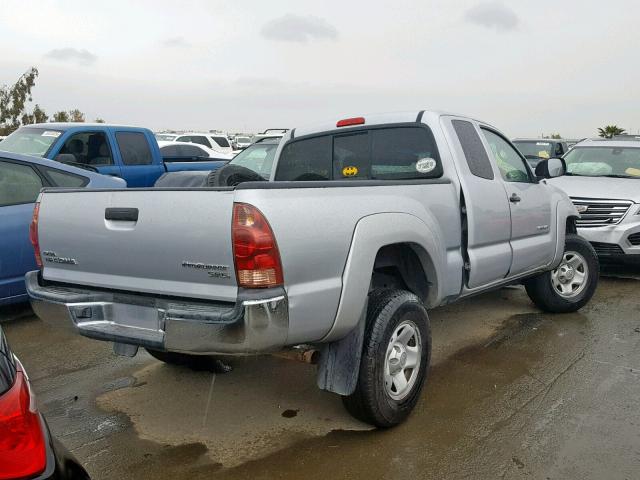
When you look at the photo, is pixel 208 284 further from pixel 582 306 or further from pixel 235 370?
pixel 582 306

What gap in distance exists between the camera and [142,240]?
120 inches

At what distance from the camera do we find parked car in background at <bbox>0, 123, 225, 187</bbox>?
8.54 metres

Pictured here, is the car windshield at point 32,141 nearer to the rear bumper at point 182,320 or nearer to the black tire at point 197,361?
the black tire at point 197,361

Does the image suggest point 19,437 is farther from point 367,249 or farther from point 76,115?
point 76,115

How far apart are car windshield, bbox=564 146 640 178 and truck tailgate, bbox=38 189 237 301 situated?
719 centimetres

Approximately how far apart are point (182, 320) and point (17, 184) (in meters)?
3.69

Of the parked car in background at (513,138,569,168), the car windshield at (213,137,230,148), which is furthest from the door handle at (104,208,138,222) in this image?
Answer: the car windshield at (213,137,230,148)

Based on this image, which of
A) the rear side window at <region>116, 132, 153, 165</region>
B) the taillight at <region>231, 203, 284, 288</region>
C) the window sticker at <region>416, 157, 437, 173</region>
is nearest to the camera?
the taillight at <region>231, 203, 284, 288</region>

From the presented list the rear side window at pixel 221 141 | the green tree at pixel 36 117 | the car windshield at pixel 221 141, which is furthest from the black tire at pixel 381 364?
the green tree at pixel 36 117

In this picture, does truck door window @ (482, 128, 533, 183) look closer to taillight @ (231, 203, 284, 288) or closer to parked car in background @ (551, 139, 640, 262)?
parked car in background @ (551, 139, 640, 262)

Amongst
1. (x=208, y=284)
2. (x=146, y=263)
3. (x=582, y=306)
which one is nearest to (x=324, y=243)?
(x=208, y=284)

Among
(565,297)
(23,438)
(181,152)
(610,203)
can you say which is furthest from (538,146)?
(23,438)

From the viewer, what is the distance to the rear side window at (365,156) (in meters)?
4.36

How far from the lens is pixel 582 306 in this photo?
6.07 metres
